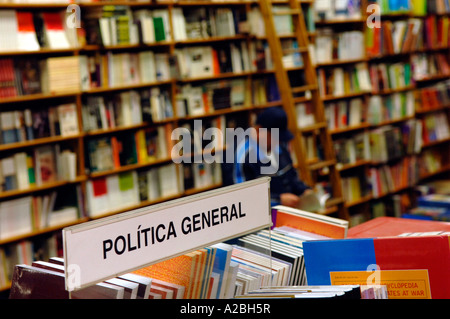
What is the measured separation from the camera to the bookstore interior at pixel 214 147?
1219 mm

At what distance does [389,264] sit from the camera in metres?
1.36

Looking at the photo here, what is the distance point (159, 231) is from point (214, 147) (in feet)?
12.2

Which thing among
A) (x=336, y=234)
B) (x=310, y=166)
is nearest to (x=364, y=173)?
(x=310, y=166)

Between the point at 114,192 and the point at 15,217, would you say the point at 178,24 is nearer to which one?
the point at 114,192

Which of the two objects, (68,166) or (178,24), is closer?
(68,166)

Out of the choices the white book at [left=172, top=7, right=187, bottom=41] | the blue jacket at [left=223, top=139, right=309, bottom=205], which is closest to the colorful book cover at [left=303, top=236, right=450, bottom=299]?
the blue jacket at [left=223, top=139, right=309, bottom=205]

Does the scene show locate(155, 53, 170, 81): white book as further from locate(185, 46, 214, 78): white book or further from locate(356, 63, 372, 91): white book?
locate(356, 63, 372, 91): white book

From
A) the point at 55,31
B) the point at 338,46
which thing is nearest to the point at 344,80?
the point at 338,46

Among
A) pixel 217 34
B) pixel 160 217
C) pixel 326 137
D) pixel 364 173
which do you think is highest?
pixel 217 34

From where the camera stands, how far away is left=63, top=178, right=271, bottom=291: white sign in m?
1.04
